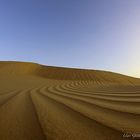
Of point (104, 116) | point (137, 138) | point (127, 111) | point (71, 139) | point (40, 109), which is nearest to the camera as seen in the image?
point (137, 138)

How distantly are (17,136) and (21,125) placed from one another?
11.3 inches

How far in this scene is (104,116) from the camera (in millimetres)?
2145

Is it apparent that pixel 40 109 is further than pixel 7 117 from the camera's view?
Yes

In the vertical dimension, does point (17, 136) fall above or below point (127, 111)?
below

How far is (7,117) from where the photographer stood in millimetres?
2354

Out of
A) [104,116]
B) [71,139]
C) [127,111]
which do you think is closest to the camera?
[71,139]

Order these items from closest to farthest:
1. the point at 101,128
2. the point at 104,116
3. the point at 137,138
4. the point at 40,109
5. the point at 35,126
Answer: the point at 137,138, the point at 101,128, the point at 35,126, the point at 104,116, the point at 40,109

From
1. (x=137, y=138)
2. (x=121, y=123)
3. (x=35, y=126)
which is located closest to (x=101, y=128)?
(x=121, y=123)

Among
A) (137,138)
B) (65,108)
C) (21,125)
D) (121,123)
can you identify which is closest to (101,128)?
(121,123)

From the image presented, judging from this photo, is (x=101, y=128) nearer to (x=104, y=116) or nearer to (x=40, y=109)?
(x=104, y=116)

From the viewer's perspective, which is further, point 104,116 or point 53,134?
point 104,116

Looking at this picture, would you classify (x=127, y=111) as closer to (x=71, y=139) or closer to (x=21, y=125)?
(x=71, y=139)

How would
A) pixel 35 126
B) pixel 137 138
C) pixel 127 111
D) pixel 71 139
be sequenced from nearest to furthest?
1. pixel 137 138
2. pixel 71 139
3. pixel 35 126
4. pixel 127 111

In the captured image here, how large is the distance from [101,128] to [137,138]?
1.13 feet
